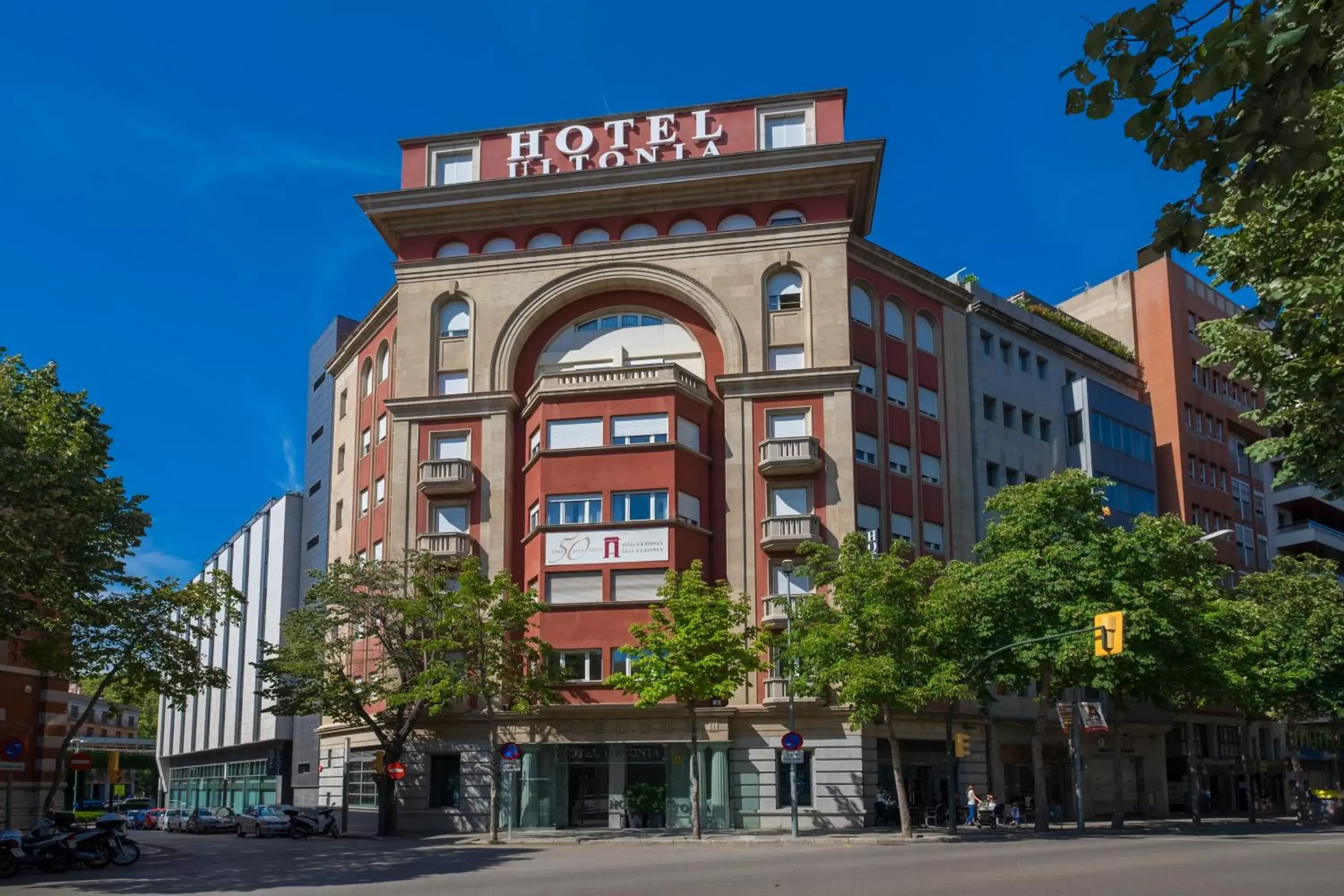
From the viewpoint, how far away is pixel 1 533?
27.8m

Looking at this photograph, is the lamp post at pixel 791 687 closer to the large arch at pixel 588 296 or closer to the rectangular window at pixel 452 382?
the large arch at pixel 588 296

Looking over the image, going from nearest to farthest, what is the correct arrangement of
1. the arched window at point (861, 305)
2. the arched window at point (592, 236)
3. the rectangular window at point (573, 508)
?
1. the rectangular window at point (573, 508)
2. the arched window at point (861, 305)
3. the arched window at point (592, 236)

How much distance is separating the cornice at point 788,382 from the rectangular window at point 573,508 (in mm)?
6661

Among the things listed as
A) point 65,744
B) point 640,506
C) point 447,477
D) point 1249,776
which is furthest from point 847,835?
point 1249,776

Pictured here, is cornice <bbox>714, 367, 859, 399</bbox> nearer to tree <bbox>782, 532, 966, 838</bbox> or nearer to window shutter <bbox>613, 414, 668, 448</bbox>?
window shutter <bbox>613, 414, 668, 448</bbox>

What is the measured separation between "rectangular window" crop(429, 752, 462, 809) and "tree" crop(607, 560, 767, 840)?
27.5ft

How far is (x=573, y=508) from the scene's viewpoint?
47.3 m

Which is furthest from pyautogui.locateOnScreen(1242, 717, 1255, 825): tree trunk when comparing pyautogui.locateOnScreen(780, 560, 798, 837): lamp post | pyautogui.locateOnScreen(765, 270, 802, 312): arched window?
pyautogui.locateOnScreen(765, 270, 802, 312): arched window

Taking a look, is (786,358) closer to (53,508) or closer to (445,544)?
(445,544)

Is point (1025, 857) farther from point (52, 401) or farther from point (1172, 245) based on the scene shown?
point (52, 401)

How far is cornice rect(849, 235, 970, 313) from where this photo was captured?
51.2m

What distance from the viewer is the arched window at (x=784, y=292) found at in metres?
49.9

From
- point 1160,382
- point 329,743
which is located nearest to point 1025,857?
point 329,743

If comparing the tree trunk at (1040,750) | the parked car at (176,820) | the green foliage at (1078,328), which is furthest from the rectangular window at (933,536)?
the parked car at (176,820)
